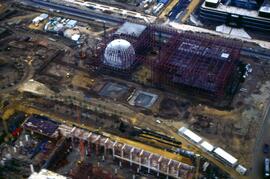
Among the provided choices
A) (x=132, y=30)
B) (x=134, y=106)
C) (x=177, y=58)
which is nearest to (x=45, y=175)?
(x=134, y=106)

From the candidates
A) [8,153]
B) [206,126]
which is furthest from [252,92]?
[8,153]

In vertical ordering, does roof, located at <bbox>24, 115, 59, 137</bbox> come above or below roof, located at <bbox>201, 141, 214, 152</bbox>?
above

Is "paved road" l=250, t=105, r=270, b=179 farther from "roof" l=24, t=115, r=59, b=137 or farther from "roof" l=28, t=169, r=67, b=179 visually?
"roof" l=24, t=115, r=59, b=137

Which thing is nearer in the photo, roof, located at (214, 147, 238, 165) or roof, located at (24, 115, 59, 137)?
roof, located at (214, 147, 238, 165)

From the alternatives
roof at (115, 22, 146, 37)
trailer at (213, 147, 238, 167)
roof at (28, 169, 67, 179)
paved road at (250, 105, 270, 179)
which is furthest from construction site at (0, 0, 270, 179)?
paved road at (250, 105, 270, 179)

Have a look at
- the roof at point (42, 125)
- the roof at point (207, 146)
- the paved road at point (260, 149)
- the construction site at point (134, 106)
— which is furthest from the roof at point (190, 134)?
the roof at point (42, 125)

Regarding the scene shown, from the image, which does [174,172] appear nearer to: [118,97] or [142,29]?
[118,97]

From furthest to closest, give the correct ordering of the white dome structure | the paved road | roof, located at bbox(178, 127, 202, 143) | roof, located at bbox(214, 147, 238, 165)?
the white dome structure < roof, located at bbox(178, 127, 202, 143) < roof, located at bbox(214, 147, 238, 165) < the paved road
